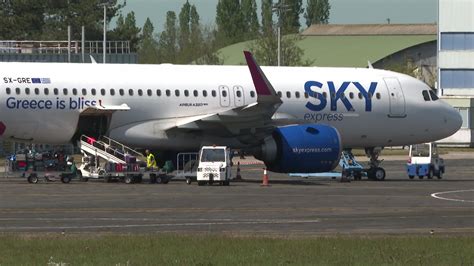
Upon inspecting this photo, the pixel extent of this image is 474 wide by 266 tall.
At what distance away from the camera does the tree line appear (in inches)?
4392

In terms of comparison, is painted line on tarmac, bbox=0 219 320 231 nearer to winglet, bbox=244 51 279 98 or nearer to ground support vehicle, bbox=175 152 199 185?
A: ground support vehicle, bbox=175 152 199 185

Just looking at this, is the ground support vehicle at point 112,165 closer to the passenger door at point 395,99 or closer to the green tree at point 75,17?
the passenger door at point 395,99

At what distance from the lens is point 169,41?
550ft

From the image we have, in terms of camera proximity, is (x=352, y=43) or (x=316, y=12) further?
(x=316, y=12)

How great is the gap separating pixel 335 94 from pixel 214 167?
25.6 ft

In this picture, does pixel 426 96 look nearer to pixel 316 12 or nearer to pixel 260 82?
pixel 260 82

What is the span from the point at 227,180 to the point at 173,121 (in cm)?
457

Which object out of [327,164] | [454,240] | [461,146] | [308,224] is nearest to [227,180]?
[327,164]

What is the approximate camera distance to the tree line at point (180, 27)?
366 ft

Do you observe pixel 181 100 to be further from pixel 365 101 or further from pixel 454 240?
pixel 454 240

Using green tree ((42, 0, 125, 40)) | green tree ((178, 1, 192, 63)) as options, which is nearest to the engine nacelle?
green tree ((42, 0, 125, 40))

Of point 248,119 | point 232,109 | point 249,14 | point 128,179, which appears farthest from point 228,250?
point 249,14

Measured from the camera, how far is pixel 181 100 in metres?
47.4

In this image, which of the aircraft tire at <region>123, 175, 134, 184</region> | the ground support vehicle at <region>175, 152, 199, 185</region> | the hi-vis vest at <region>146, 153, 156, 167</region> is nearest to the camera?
the aircraft tire at <region>123, 175, 134, 184</region>
